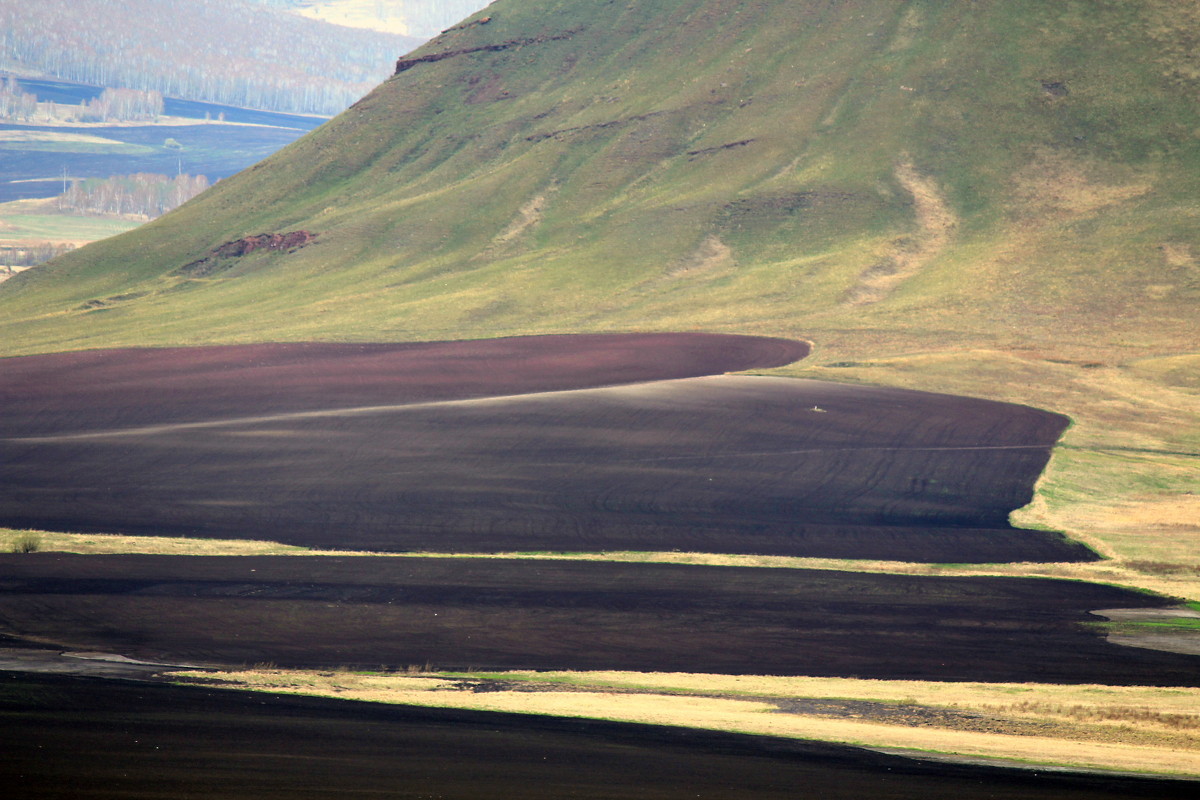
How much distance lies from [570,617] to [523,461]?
54.8 feet

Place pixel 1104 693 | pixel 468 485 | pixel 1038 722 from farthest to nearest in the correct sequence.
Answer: pixel 468 485 → pixel 1104 693 → pixel 1038 722

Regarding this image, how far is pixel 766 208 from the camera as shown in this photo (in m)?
115

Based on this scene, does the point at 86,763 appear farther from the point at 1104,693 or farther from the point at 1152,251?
the point at 1152,251

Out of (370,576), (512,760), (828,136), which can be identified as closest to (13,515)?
(370,576)

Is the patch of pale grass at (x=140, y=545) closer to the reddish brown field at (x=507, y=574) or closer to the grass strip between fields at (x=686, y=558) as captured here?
the grass strip between fields at (x=686, y=558)

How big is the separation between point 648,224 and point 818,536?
266 ft

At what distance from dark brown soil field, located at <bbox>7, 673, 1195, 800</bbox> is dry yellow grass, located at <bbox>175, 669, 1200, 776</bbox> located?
26.3 inches

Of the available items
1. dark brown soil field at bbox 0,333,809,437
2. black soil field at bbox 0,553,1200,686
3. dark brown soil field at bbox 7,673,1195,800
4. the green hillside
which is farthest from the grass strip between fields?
the green hillside

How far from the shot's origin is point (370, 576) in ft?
103

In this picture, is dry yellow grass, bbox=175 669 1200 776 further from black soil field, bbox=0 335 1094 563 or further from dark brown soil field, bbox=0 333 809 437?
dark brown soil field, bbox=0 333 809 437

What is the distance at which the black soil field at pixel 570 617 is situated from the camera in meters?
25.1

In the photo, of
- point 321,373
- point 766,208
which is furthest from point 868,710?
point 766,208

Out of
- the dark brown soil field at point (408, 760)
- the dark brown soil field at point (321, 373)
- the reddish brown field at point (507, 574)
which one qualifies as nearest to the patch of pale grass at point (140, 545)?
the reddish brown field at point (507, 574)

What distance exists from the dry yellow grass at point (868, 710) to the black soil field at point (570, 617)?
38.1 inches
